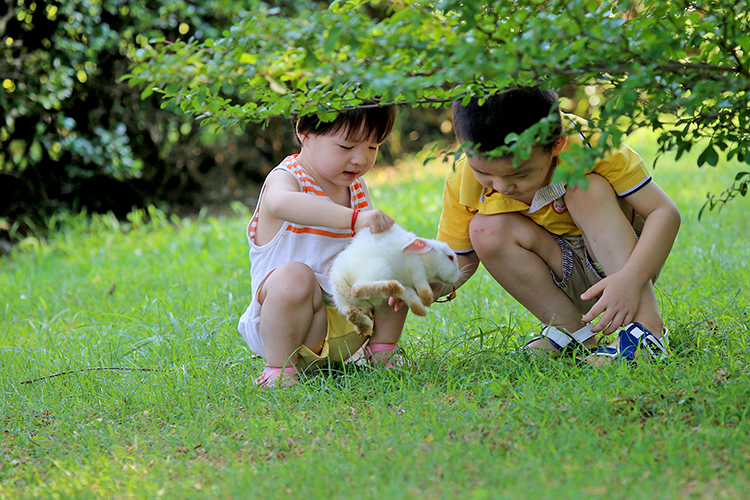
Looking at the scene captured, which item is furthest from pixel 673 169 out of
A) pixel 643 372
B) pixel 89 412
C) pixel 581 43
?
pixel 89 412

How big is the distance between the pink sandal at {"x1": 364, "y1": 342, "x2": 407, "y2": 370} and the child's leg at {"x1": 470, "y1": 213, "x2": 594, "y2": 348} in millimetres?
453

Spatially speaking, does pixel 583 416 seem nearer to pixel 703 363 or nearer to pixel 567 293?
pixel 703 363

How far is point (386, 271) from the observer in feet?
6.37

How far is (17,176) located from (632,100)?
5360mm

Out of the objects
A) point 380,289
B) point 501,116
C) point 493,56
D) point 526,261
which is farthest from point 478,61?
point 526,261

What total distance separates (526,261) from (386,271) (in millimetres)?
627

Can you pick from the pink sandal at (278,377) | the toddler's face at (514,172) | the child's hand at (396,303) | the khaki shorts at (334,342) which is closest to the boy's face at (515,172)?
the toddler's face at (514,172)

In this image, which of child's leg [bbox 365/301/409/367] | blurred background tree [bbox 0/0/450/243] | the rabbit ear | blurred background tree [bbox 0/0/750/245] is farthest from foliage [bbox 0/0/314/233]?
the rabbit ear

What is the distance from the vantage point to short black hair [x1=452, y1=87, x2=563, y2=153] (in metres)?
2.12

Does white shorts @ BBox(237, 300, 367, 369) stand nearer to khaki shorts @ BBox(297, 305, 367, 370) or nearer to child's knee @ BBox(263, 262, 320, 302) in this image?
khaki shorts @ BBox(297, 305, 367, 370)

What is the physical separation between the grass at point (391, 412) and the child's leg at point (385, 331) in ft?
0.38

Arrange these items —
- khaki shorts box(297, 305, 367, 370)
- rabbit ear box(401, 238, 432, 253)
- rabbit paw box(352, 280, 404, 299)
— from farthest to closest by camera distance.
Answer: khaki shorts box(297, 305, 367, 370), rabbit ear box(401, 238, 432, 253), rabbit paw box(352, 280, 404, 299)

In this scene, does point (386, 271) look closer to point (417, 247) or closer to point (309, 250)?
point (417, 247)

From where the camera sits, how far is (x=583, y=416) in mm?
1800
